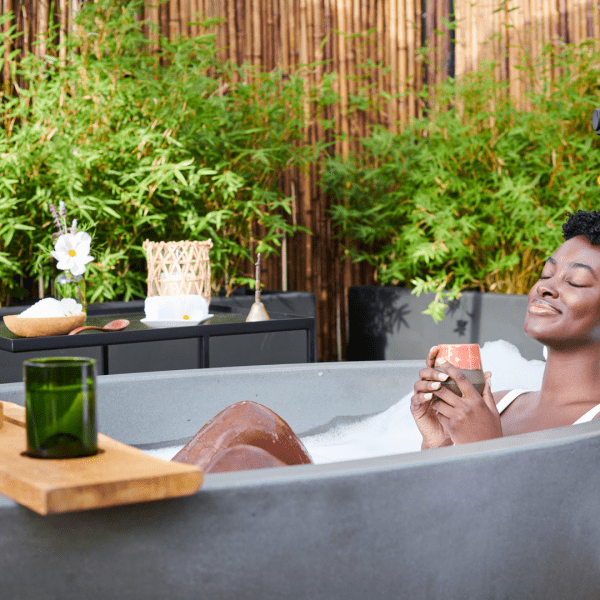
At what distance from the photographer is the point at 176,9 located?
4.00m

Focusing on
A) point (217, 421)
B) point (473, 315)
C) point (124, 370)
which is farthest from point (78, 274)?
point (473, 315)

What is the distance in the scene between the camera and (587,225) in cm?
133

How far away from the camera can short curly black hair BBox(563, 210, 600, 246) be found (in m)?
1.32

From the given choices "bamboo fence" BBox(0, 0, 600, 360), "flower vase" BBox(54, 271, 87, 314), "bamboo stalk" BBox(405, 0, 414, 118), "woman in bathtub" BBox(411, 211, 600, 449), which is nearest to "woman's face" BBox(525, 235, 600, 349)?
"woman in bathtub" BBox(411, 211, 600, 449)

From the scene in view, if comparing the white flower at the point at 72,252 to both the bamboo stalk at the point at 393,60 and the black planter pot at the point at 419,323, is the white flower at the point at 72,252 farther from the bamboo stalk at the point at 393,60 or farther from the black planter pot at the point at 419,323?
the bamboo stalk at the point at 393,60

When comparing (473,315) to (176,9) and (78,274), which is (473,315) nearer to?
(78,274)

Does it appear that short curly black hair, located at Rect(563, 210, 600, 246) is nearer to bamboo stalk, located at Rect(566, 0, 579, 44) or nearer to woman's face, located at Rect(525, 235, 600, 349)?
woman's face, located at Rect(525, 235, 600, 349)

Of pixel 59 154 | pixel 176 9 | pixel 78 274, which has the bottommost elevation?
pixel 78 274

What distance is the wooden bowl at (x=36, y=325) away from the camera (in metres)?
2.17

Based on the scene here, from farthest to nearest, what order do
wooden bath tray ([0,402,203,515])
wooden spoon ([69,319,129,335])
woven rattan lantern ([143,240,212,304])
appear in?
woven rattan lantern ([143,240,212,304]) → wooden spoon ([69,319,129,335]) → wooden bath tray ([0,402,203,515])

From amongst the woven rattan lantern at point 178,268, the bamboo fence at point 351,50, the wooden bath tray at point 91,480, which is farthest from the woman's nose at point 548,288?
the bamboo fence at point 351,50

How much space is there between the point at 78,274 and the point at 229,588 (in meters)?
1.88

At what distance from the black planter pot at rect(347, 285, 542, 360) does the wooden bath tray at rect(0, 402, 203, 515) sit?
2633mm

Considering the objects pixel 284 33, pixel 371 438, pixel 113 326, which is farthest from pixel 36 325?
pixel 284 33
